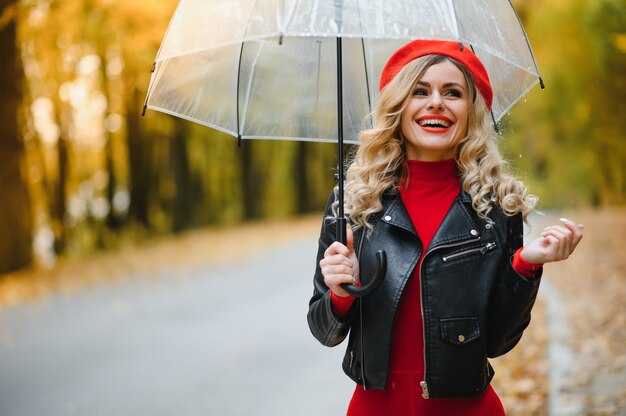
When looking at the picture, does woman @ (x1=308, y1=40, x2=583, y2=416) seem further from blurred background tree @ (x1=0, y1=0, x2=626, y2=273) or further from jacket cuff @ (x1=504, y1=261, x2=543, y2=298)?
blurred background tree @ (x1=0, y1=0, x2=626, y2=273)

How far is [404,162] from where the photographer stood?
268 cm

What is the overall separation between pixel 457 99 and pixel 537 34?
13.4 metres

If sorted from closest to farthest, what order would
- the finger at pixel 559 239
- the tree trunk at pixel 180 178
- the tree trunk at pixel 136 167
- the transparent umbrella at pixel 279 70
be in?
1. the finger at pixel 559 239
2. the transparent umbrella at pixel 279 70
3. the tree trunk at pixel 136 167
4. the tree trunk at pixel 180 178

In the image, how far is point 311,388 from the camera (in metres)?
6.86

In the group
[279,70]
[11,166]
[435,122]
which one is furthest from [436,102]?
[11,166]

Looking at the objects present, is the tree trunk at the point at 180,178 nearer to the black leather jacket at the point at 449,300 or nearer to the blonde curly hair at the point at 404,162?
the blonde curly hair at the point at 404,162

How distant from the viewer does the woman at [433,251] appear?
2.38m

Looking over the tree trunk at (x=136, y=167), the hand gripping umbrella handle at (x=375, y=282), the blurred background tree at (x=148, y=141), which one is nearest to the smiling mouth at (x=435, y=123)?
the hand gripping umbrella handle at (x=375, y=282)

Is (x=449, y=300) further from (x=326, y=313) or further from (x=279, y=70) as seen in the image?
(x=279, y=70)

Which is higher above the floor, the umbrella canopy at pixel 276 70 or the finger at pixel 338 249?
the umbrella canopy at pixel 276 70

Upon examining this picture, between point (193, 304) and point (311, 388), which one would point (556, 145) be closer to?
point (193, 304)

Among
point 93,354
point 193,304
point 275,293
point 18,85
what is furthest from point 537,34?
point 93,354

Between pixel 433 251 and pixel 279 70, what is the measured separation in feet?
5.37

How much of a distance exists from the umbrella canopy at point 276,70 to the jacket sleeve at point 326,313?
0.75 m
